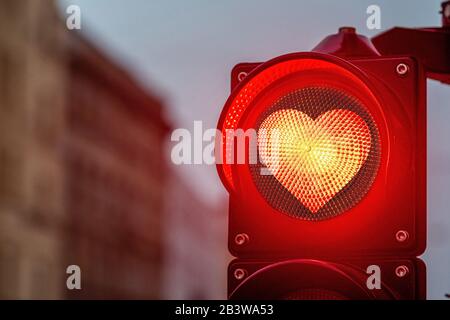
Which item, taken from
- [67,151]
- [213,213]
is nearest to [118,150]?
[67,151]

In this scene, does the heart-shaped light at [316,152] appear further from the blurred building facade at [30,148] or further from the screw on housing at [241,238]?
the blurred building facade at [30,148]

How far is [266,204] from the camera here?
7.94 feet

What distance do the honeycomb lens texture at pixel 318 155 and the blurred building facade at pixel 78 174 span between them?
3167 centimetres

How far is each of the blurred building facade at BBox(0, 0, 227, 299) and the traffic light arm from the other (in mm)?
31447

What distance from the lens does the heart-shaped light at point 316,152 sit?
2.37 m

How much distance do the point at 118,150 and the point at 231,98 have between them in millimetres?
59689

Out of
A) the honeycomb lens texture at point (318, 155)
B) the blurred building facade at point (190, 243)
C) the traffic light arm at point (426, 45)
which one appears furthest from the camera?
the blurred building facade at point (190, 243)

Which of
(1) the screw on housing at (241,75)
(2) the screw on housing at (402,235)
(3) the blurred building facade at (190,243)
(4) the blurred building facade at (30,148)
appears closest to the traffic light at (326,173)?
(2) the screw on housing at (402,235)

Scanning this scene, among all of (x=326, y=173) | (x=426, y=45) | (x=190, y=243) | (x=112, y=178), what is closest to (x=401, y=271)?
(x=326, y=173)

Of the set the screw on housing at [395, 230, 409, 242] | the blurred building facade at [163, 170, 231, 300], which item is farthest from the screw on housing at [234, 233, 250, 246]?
the blurred building facade at [163, 170, 231, 300]

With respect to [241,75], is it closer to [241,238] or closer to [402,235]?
[241,238]

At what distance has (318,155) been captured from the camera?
240 centimetres

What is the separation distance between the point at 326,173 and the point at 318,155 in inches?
1.5

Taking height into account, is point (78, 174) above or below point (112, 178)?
below
